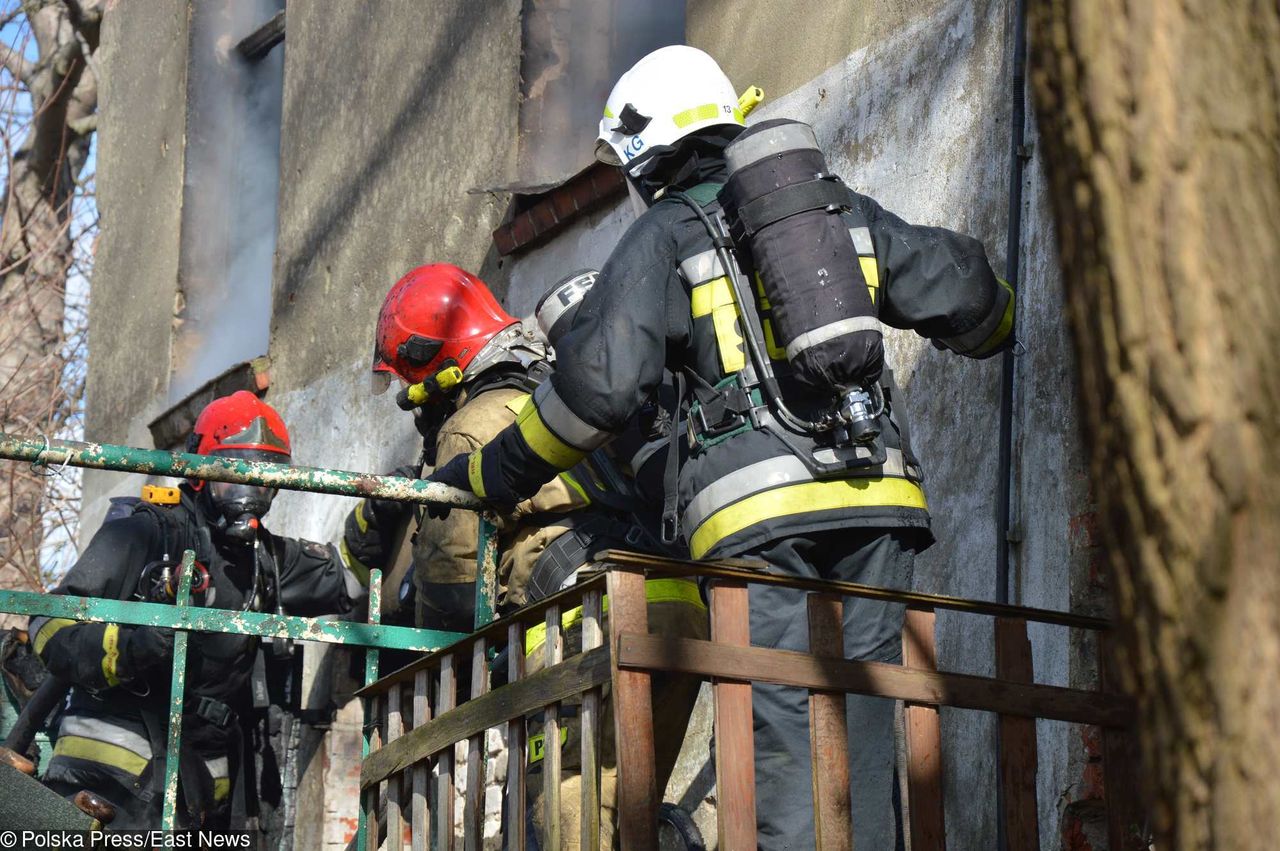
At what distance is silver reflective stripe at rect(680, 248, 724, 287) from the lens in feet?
11.5

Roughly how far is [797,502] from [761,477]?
0.28 feet

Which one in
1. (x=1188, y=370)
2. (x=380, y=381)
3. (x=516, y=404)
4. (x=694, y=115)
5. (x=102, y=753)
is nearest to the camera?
(x=1188, y=370)

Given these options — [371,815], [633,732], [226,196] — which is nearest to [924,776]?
[633,732]

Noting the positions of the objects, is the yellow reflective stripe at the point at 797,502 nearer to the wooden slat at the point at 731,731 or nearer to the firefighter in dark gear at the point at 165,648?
the wooden slat at the point at 731,731

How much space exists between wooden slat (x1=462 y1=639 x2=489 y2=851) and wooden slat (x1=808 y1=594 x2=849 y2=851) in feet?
2.27

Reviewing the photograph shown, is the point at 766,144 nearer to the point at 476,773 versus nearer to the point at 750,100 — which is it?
the point at 750,100

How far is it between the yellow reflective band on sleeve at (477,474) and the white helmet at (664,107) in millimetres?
748

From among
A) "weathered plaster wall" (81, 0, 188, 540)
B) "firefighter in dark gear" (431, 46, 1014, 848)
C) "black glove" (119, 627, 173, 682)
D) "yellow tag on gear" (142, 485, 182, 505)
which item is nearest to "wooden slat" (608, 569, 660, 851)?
"firefighter in dark gear" (431, 46, 1014, 848)

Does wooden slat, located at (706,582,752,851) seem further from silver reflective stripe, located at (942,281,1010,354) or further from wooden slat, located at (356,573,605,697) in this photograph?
silver reflective stripe, located at (942,281,1010,354)

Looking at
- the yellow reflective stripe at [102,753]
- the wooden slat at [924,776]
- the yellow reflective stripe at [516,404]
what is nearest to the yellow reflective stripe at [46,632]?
the yellow reflective stripe at [102,753]

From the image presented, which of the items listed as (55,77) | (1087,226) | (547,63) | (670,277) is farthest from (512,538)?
(55,77)

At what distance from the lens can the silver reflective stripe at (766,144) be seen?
11.3 feet

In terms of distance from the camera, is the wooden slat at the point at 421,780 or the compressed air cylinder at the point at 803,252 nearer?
the compressed air cylinder at the point at 803,252

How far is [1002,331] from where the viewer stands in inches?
146
